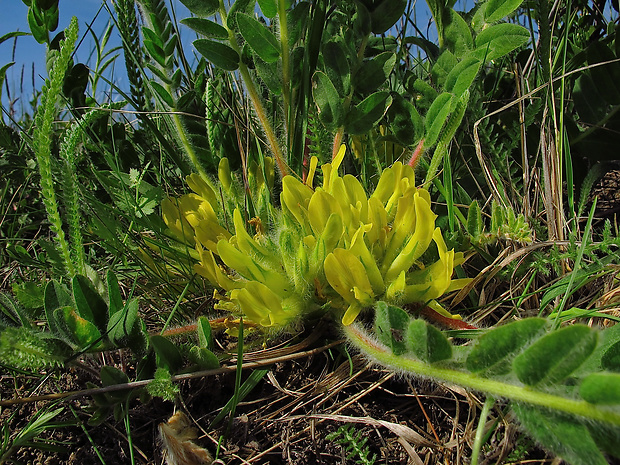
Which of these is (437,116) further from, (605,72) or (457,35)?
(605,72)

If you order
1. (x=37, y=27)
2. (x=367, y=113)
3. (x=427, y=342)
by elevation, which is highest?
(x=37, y=27)

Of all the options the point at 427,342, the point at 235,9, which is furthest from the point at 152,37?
the point at 427,342

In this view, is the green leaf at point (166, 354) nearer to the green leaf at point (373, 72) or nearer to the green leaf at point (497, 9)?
the green leaf at point (373, 72)

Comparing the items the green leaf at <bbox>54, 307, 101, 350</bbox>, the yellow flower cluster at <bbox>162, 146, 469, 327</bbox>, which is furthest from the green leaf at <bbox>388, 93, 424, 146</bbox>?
the green leaf at <bbox>54, 307, 101, 350</bbox>

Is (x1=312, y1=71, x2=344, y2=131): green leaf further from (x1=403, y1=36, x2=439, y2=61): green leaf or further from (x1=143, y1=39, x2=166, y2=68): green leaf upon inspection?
(x1=143, y1=39, x2=166, y2=68): green leaf

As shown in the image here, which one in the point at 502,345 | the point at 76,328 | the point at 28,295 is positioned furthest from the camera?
the point at 28,295

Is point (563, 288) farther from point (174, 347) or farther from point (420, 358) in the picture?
point (174, 347)
